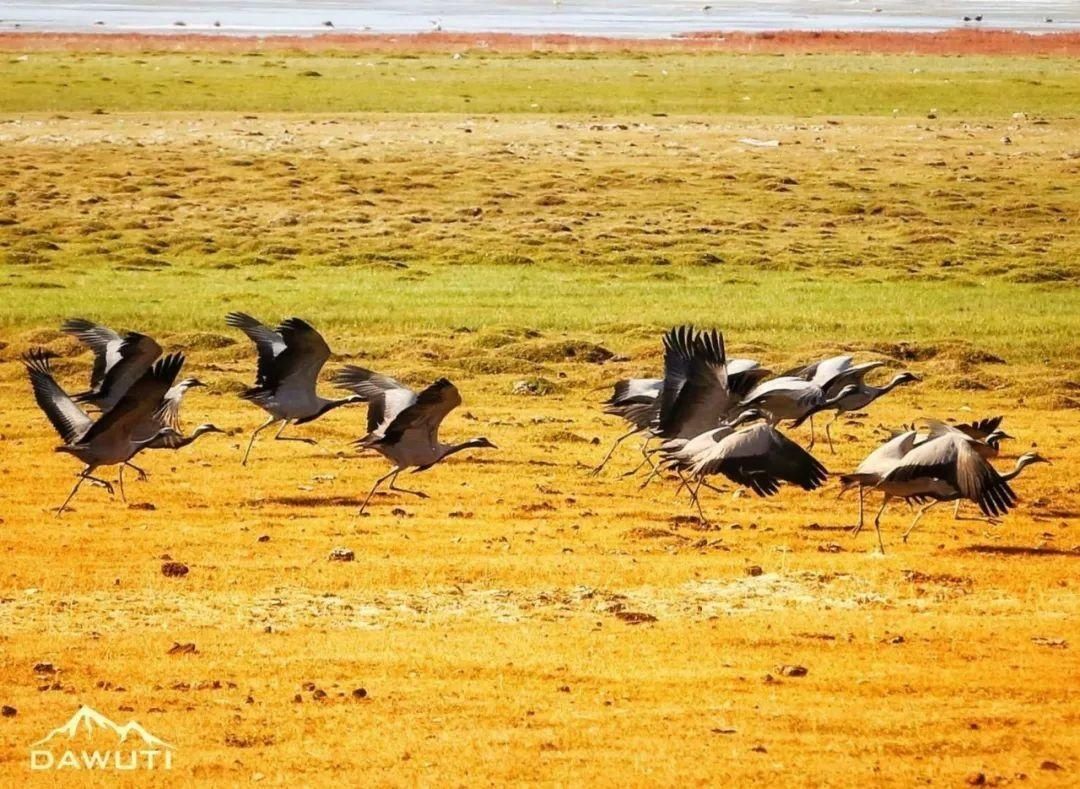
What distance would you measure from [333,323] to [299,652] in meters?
11.6

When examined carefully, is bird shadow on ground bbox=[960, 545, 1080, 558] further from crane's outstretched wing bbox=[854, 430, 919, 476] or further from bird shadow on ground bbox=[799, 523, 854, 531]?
bird shadow on ground bbox=[799, 523, 854, 531]

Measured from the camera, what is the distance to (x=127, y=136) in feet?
115

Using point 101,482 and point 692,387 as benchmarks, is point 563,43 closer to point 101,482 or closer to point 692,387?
point 692,387

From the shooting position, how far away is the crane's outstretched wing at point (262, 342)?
14312mm

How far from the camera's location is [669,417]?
13.2 metres

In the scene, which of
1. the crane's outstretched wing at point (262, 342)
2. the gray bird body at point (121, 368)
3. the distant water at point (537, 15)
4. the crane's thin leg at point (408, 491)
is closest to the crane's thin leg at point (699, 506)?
the crane's thin leg at point (408, 491)

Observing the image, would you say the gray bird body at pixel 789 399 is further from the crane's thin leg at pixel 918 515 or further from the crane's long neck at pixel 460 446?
the crane's long neck at pixel 460 446

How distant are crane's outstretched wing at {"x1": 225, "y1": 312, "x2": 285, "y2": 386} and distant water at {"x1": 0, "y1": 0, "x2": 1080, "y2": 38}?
51.2 m

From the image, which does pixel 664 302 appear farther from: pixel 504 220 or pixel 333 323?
pixel 504 220

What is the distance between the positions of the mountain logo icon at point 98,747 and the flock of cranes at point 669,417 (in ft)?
13.6

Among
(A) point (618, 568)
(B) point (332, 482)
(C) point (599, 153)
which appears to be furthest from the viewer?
(C) point (599, 153)

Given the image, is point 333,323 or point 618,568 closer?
point 618,568

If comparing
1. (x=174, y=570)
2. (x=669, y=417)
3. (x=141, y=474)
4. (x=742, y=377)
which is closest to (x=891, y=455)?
(x=669, y=417)

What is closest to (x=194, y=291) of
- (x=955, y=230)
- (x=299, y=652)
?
(x=955, y=230)
